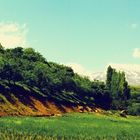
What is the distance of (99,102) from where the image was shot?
130750 millimetres

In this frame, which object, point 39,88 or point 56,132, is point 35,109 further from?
point 56,132

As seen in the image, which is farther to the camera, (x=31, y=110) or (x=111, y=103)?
(x=111, y=103)

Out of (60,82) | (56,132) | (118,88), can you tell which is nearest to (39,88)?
(60,82)

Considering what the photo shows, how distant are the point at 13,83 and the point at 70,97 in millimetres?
22181

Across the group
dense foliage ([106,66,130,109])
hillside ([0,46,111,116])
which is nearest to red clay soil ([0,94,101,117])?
hillside ([0,46,111,116])

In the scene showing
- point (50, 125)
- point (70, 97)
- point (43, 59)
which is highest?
point (43, 59)

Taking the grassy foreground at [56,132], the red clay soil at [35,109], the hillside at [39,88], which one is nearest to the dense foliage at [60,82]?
the hillside at [39,88]

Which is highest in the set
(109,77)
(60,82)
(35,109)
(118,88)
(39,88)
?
(109,77)

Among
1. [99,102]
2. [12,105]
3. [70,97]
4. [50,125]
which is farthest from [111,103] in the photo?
[50,125]

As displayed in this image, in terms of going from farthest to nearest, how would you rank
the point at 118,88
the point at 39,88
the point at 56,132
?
the point at 118,88 < the point at 39,88 < the point at 56,132

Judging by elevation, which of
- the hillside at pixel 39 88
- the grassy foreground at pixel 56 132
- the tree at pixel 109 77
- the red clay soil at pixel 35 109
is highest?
the tree at pixel 109 77

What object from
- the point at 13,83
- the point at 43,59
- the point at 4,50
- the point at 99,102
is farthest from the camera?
the point at 99,102

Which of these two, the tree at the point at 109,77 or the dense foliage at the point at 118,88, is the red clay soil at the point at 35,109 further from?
the tree at the point at 109,77

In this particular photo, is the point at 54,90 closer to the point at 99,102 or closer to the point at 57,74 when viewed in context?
the point at 57,74
